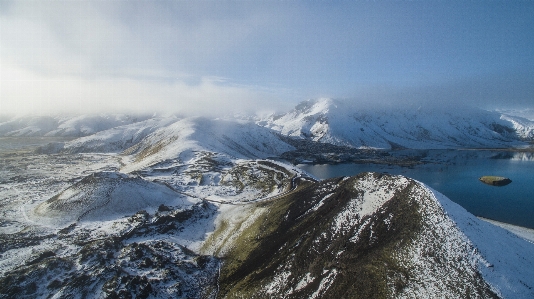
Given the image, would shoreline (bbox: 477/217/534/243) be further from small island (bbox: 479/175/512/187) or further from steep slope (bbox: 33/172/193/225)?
steep slope (bbox: 33/172/193/225)

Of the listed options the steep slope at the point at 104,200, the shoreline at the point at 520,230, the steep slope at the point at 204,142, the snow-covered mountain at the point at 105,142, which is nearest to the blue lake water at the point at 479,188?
the shoreline at the point at 520,230

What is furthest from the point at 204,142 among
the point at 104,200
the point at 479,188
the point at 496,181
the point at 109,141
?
the point at 496,181

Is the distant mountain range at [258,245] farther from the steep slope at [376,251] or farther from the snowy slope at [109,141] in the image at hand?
the snowy slope at [109,141]

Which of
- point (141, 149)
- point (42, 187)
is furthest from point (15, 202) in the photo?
point (141, 149)

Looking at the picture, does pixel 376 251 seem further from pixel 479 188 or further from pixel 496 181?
pixel 496 181

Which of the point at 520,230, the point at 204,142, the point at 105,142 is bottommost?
the point at 105,142

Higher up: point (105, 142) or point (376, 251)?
point (376, 251)
